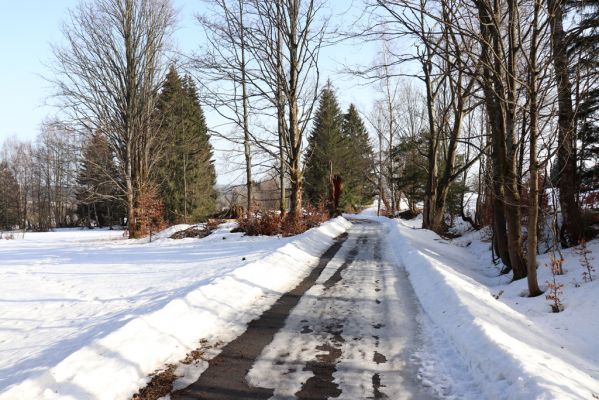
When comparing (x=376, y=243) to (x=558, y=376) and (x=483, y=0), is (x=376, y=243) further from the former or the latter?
(x=558, y=376)

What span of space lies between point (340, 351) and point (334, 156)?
1390 inches

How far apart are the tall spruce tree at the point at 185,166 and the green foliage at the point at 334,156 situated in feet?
29.9

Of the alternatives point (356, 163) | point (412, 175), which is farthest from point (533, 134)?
point (356, 163)

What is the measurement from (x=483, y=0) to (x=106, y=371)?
7.86 metres

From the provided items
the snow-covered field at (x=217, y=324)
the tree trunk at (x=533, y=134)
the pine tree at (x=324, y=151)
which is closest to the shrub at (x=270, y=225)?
the snow-covered field at (x=217, y=324)

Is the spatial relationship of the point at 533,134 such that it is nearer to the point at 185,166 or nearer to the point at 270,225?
the point at 270,225

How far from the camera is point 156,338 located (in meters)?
4.65

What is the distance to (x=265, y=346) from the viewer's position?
477 cm

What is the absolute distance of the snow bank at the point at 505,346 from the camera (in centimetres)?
343

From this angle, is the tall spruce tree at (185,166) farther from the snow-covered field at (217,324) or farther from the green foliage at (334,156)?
the snow-covered field at (217,324)

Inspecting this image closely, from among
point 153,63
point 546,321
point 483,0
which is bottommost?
point 546,321

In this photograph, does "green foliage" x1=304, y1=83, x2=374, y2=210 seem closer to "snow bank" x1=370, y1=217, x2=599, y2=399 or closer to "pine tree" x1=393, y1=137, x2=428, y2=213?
"pine tree" x1=393, y1=137, x2=428, y2=213

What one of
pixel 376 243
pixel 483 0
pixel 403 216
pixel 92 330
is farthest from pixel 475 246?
pixel 403 216

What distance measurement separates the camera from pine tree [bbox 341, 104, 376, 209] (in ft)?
141
